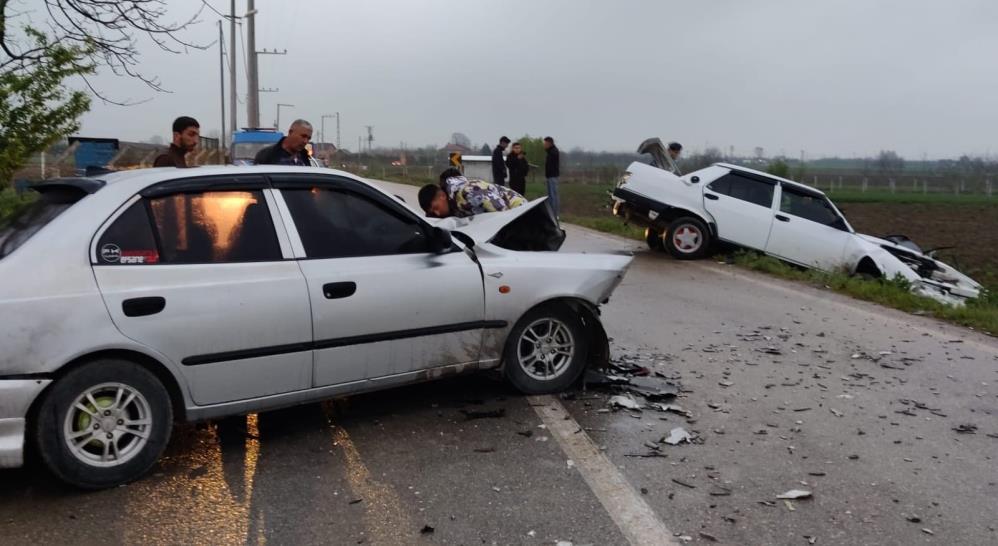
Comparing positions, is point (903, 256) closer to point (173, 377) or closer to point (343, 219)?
point (343, 219)

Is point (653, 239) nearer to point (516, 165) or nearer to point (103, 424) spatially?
point (516, 165)

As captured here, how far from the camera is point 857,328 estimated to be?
335 inches

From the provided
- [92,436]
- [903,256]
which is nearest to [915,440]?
[92,436]

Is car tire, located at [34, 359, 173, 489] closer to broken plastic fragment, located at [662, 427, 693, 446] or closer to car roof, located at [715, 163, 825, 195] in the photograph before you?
broken plastic fragment, located at [662, 427, 693, 446]

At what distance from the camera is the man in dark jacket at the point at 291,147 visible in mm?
7238

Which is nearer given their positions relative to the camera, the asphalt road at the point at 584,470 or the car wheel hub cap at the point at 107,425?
the asphalt road at the point at 584,470

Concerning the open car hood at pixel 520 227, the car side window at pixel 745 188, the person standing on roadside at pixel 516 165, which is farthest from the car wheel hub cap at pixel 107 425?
the person standing on roadside at pixel 516 165

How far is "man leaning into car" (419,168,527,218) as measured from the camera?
22.6 ft

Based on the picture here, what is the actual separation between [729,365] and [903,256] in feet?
24.9

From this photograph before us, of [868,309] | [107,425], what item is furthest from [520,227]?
[868,309]

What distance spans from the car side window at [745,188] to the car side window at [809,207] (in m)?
0.24

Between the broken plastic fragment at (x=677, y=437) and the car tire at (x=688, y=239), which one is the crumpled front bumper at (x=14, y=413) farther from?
the car tire at (x=688, y=239)

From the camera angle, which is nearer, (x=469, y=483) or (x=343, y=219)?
(x=469, y=483)

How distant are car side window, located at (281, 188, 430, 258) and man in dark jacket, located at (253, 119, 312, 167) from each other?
7.90ft
